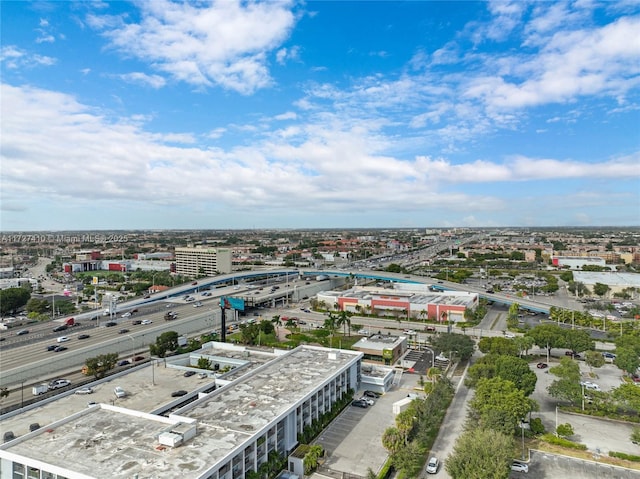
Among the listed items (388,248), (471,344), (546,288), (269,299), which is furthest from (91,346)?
(388,248)

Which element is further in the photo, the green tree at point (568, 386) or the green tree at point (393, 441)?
the green tree at point (568, 386)

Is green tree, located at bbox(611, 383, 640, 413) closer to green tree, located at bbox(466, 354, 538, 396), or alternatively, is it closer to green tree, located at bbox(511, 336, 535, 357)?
green tree, located at bbox(466, 354, 538, 396)

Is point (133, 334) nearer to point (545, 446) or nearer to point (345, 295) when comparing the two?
point (345, 295)

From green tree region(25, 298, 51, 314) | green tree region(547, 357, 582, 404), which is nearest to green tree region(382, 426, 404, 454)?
green tree region(547, 357, 582, 404)

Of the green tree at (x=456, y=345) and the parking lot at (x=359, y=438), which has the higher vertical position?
the green tree at (x=456, y=345)

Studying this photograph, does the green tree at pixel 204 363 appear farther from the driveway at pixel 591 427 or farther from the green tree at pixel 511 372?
the driveway at pixel 591 427

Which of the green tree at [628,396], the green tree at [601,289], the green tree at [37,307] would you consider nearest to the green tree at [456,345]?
the green tree at [628,396]
